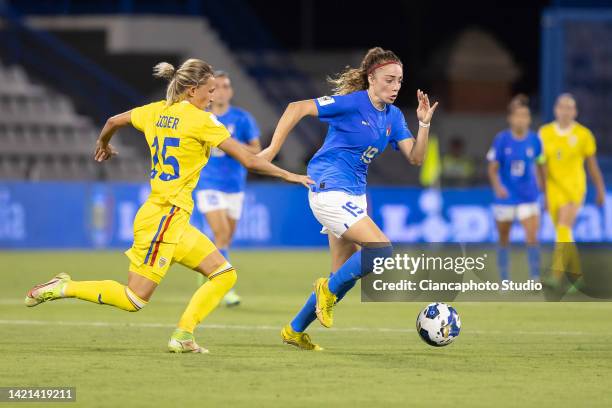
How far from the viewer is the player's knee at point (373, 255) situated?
9.95 metres

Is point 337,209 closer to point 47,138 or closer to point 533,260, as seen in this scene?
point 533,260

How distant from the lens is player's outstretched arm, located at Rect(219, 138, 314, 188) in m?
9.23

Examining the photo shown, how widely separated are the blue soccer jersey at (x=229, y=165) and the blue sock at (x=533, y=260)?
11.6 ft

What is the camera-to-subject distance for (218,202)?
48.6 ft

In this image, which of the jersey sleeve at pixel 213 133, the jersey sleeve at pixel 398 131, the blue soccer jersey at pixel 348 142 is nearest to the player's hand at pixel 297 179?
the jersey sleeve at pixel 213 133

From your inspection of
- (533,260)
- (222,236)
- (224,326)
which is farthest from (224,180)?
(533,260)

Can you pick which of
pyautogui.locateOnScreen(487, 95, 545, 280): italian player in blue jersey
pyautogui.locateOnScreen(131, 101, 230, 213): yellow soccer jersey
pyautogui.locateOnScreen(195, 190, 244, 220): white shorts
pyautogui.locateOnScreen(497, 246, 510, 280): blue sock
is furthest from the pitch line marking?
pyautogui.locateOnScreen(487, 95, 545, 280): italian player in blue jersey

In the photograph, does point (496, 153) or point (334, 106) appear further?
point (496, 153)

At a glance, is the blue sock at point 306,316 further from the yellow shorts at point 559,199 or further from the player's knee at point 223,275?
the yellow shorts at point 559,199

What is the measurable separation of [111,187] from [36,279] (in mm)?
6675

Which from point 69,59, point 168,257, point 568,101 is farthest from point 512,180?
point 69,59

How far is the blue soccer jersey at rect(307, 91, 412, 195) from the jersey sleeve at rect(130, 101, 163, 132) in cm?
122

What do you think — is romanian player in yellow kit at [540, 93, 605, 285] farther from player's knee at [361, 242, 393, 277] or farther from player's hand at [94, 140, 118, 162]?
player's hand at [94, 140, 118, 162]

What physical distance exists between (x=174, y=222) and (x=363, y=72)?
6.12 ft
